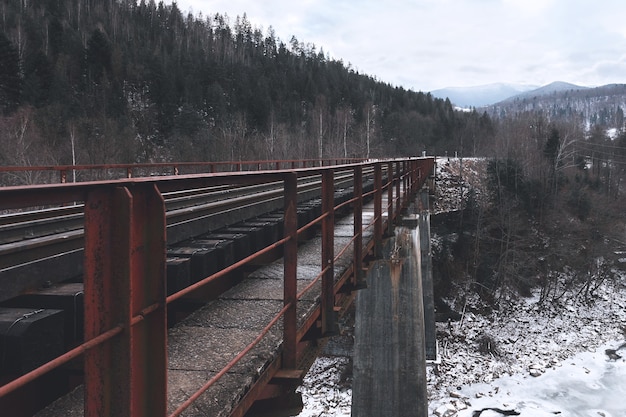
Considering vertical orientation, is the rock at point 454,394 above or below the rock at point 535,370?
above

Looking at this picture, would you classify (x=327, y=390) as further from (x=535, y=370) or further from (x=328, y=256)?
(x=328, y=256)

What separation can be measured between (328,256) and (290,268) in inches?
36.6

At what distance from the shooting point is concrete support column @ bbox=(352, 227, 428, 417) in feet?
39.1

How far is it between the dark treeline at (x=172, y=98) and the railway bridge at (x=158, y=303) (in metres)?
22.2

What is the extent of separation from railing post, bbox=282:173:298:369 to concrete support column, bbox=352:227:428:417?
8937 mm

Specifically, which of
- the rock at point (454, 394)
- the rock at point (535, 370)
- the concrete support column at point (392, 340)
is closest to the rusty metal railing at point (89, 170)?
the concrete support column at point (392, 340)

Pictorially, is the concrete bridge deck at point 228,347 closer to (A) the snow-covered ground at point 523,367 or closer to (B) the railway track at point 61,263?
(B) the railway track at point 61,263

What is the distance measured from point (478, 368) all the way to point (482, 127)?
78451mm

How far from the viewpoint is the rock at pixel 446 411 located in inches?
679

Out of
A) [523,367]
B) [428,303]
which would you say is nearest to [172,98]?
[428,303]

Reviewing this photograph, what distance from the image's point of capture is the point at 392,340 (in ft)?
40.8

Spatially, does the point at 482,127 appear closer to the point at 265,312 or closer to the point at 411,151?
the point at 411,151

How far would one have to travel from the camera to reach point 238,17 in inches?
4360

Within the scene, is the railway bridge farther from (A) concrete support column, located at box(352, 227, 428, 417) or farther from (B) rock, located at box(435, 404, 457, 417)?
(B) rock, located at box(435, 404, 457, 417)
